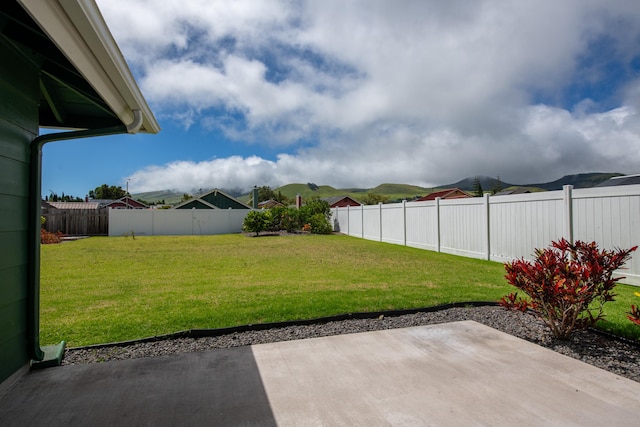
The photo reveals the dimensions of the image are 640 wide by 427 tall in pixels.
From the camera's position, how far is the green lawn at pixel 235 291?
13.7 ft

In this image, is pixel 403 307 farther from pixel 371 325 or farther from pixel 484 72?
pixel 484 72

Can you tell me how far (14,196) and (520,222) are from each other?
9649 mm

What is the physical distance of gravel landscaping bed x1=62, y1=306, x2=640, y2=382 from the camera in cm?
316

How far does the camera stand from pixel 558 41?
926 cm

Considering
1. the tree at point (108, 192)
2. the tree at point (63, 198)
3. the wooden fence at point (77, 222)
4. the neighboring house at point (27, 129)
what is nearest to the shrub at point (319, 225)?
the wooden fence at point (77, 222)

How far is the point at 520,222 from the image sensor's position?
8578 mm

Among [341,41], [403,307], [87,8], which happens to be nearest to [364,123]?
[341,41]

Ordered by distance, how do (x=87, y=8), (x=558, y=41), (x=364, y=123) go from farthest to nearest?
1. (x=364, y=123)
2. (x=558, y=41)
3. (x=87, y=8)

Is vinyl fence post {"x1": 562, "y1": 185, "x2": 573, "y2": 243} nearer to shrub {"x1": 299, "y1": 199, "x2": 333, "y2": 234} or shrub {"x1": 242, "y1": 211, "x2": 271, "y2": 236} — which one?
shrub {"x1": 299, "y1": 199, "x2": 333, "y2": 234}

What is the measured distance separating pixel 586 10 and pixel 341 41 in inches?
236

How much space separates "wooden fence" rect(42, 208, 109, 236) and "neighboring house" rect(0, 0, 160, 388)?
21.0 m

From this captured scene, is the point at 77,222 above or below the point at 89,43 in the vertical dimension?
below

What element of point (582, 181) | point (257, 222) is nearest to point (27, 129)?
point (257, 222)

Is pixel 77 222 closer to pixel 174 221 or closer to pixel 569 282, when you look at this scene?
pixel 174 221
